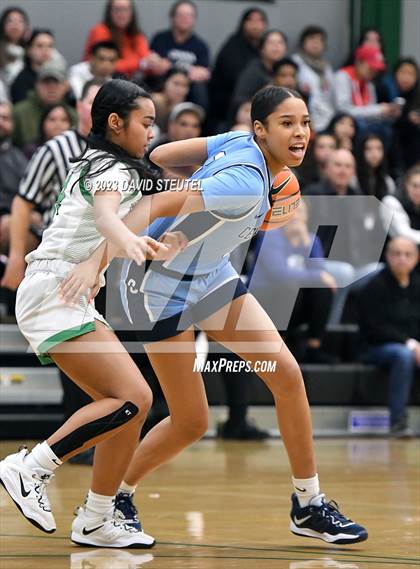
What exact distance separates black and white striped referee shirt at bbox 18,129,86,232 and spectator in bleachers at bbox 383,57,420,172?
5.41 m

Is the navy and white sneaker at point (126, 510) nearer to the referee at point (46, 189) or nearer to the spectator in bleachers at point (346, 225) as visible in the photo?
the referee at point (46, 189)

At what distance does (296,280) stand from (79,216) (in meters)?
4.73

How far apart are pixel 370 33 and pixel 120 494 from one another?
833 centimetres

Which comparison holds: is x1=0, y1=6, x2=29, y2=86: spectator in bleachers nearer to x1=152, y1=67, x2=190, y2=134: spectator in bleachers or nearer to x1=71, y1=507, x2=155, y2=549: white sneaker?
x1=152, y1=67, x2=190, y2=134: spectator in bleachers

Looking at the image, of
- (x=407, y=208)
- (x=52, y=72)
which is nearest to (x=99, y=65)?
(x=52, y=72)

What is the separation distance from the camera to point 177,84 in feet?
35.0

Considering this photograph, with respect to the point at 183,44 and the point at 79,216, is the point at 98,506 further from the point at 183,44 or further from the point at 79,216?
the point at 183,44

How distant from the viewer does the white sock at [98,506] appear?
4898 millimetres

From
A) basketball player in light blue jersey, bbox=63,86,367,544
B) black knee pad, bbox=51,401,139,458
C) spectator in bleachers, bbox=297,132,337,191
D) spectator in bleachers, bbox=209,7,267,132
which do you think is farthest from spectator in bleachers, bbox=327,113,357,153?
black knee pad, bbox=51,401,139,458

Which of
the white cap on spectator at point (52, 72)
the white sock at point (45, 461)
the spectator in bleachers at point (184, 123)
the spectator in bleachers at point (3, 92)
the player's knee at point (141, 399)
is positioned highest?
the white cap on spectator at point (52, 72)

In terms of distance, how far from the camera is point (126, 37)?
11258 millimetres

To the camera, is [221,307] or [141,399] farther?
[221,307]

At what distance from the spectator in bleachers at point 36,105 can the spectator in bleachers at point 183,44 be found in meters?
1.71

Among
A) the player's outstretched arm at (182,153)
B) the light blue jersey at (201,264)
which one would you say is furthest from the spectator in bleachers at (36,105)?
the light blue jersey at (201,264)
